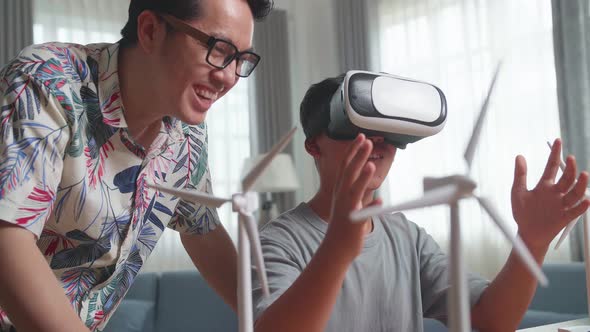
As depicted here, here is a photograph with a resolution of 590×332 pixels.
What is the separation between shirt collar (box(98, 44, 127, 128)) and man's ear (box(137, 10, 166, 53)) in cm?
8

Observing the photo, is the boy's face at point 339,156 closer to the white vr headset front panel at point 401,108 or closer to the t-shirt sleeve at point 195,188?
the white vr headset front panel at point 401,108

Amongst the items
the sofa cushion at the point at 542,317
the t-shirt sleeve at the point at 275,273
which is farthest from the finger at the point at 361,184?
the sofa cushion at the point at 542,317

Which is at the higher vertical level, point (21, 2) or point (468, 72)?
point (21, 2)

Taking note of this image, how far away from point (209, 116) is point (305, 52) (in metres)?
1.21

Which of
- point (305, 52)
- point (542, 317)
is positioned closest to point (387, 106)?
point (542, 317)

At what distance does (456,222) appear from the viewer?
68cm

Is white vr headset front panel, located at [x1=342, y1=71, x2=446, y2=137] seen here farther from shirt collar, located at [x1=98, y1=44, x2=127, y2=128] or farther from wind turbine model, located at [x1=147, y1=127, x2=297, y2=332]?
shirt collar, located at [x1=98, y1=44, x2=127, y2=128]

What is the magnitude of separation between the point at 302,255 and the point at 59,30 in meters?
4.03

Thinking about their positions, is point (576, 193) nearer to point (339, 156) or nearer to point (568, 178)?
point (568, 178)

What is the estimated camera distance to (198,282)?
4047mm

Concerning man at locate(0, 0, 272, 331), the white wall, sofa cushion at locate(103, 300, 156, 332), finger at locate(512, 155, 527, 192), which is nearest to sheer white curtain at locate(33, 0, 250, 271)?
the white wall

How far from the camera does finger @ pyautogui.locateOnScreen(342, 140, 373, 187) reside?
2.46ft

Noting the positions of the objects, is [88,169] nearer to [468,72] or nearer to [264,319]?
[264,319]

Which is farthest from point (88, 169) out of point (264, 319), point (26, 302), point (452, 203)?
point (452, 203)
